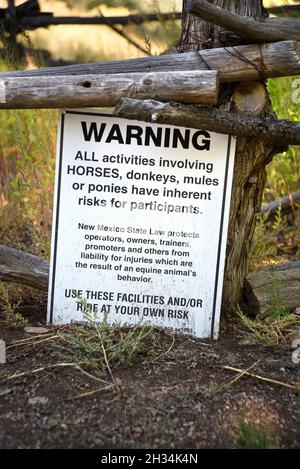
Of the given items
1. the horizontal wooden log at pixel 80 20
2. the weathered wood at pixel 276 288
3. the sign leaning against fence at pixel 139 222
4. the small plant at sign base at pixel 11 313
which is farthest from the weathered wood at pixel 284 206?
the horizontal wooden log at pixel 80 20

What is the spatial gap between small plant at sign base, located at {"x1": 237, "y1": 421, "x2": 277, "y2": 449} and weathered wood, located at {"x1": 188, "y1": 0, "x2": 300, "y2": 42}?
5.91 ft

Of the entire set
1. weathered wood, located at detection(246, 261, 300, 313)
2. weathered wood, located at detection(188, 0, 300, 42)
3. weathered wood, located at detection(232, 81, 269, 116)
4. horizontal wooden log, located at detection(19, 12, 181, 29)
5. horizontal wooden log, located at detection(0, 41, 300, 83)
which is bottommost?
weathered wood, located at detection(246, 261, 300, 313)

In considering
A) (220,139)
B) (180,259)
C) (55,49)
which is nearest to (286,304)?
(180,259)

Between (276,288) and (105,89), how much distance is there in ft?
4.71

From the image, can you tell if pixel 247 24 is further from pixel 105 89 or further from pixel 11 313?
pixel 11 313

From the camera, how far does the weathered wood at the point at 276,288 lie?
3143 millimetres

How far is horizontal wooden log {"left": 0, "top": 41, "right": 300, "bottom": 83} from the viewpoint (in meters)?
2.71

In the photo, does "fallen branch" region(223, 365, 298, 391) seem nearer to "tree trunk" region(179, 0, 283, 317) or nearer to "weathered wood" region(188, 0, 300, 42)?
"tree trunk" region(179, 0, 283, 317)

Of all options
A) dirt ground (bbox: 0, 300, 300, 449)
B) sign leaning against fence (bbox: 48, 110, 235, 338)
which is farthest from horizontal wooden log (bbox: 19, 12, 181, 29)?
dirt ground (bbox: 0, 300, 300, 449)

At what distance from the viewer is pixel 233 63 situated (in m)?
2.73

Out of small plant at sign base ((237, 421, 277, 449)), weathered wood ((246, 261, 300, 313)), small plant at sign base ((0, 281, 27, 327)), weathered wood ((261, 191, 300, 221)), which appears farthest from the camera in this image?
weathered wood ((261, 191, 300, 221))

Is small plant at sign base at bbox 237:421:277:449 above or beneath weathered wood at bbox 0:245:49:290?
beneath

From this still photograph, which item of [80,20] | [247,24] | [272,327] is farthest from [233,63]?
[80,20]

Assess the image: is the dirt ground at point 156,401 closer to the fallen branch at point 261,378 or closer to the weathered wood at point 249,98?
the fallen branch at point 261,378
